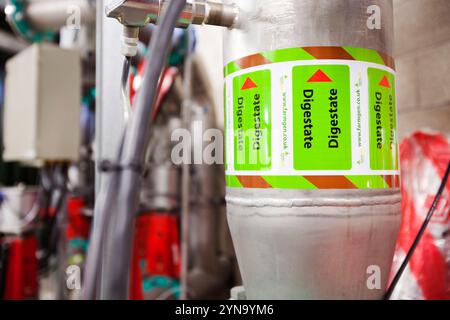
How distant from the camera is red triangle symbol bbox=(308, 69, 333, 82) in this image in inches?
17.6

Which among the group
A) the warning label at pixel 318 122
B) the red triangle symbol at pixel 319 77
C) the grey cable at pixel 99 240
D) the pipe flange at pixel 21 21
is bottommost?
the grey cable at pixel 99 240

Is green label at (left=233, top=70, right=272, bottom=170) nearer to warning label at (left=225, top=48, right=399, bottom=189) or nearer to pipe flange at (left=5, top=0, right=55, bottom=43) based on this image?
warning label at (left=225, top=48, right=399, bottom=189)

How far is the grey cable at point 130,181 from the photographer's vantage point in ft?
0.98

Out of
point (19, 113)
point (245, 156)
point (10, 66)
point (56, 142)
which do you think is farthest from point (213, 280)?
point (10, 66)

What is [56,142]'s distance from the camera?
4.93ft

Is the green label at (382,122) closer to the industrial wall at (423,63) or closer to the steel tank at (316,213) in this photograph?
the steel tank at (316,213)

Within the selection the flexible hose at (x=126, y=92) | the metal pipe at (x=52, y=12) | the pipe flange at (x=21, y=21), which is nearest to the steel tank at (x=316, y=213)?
the flexible hose at (x=126, y=92)

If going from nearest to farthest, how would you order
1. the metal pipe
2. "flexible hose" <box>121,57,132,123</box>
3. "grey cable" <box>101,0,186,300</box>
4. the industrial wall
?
"grey cable" <box>101,0,186,300</box> < "flexible hose" <box>121,57,132,123</box> < the industrial wall < the metal pipe

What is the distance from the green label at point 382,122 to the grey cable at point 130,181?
0.95 feet

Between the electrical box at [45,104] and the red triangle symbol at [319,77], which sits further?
the electrical box at [45,104]

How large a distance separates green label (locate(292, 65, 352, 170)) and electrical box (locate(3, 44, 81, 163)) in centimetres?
132

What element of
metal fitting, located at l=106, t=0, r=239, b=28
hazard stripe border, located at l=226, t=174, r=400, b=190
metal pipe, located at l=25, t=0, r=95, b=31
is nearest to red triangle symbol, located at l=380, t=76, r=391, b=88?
hazard stripe border, located at l=226, t=174, r=400, b=190

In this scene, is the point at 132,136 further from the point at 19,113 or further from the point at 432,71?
the point at 19,113
